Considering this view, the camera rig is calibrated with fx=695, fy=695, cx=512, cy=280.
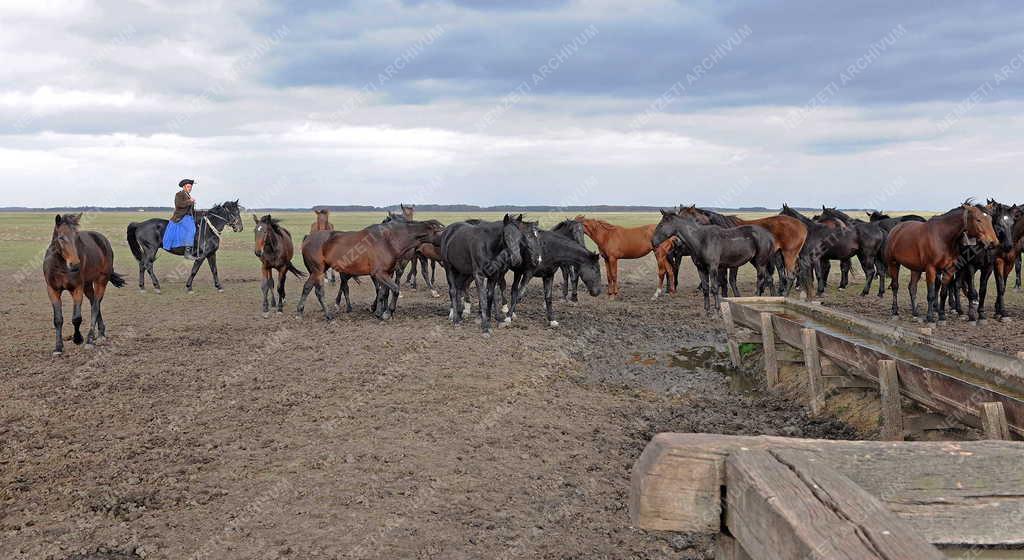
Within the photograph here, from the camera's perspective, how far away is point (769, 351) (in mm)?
9109

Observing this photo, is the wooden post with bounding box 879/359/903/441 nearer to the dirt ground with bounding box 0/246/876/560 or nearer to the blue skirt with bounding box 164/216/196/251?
the dirt ground with bounding box 0/246/876/560

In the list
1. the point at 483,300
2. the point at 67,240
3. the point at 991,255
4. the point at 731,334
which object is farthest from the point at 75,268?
the point at 991,255

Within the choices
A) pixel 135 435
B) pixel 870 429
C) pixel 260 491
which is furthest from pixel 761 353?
pixel 135 435

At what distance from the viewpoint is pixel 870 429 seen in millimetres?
7047

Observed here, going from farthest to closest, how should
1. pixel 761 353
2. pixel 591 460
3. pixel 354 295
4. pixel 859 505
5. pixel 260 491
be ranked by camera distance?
pixel 354 295 < pixel 761 353 < pixel 591 460 < pixel 260 491 < pixel 859 505

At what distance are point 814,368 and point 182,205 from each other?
16.3 metres

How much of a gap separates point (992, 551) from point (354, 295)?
18.2 m

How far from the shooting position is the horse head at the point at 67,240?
10336mm

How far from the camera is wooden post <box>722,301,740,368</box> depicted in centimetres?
1044

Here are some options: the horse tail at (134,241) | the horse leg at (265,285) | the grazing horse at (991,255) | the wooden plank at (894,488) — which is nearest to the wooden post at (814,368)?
the wooden plank at (894,488)

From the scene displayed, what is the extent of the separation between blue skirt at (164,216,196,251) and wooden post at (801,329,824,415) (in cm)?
1631

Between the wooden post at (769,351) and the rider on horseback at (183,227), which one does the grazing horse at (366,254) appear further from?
the wooden post at (769,351)

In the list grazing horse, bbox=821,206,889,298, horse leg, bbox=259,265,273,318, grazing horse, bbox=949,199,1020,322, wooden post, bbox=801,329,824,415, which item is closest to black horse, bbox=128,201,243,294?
horse leg, bbox=259,265,273,318

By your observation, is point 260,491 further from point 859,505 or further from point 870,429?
point 870,429
